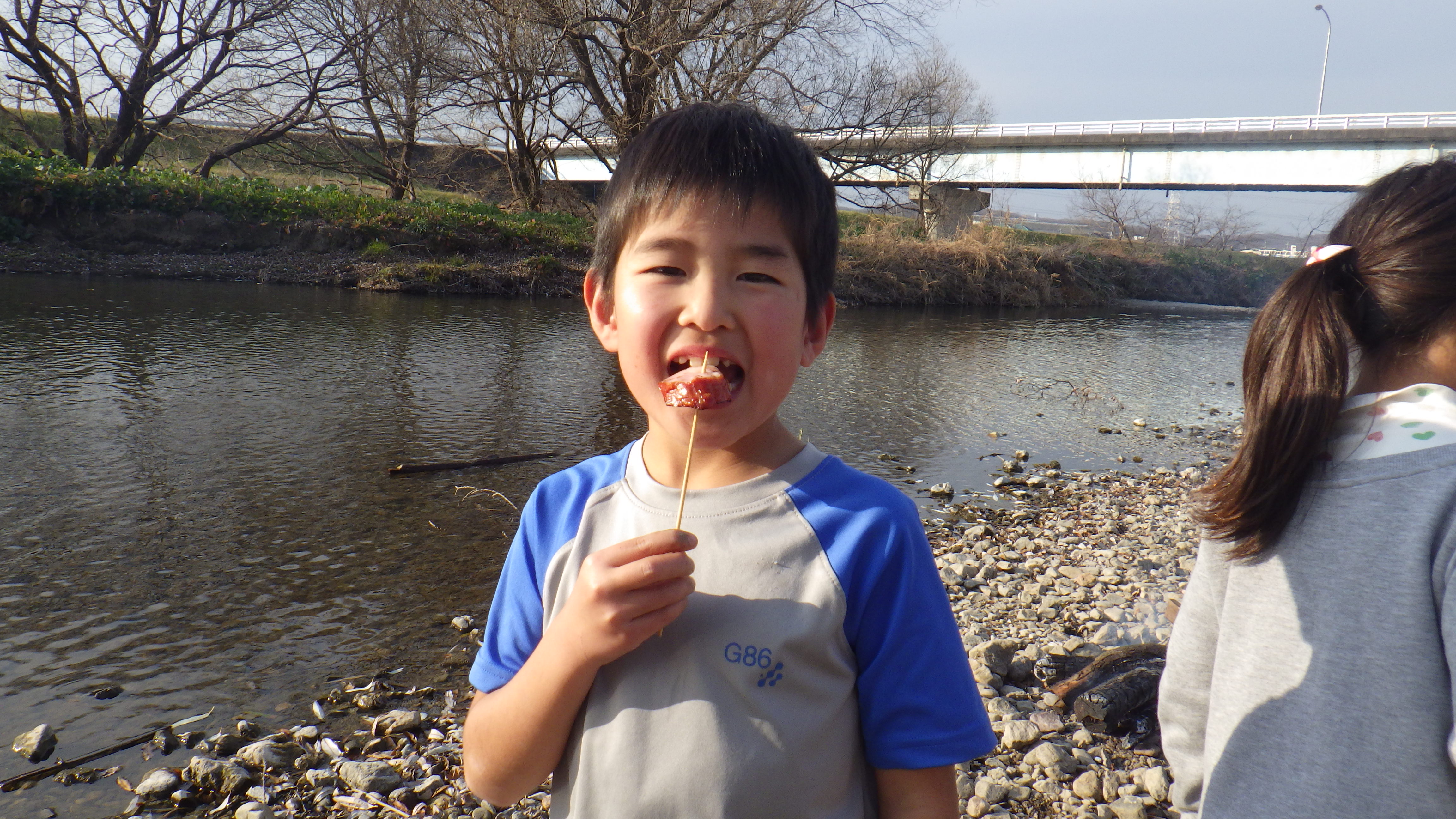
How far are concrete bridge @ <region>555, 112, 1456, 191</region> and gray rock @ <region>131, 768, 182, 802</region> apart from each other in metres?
20.8

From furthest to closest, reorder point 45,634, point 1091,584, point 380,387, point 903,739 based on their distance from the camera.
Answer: point 380,387
point 1091,584
point 45,634
point 903,739

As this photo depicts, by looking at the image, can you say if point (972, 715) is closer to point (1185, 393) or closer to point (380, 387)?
point (380, 387)

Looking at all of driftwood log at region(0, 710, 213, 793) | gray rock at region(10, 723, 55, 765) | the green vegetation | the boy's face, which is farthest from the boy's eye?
the green vegetation

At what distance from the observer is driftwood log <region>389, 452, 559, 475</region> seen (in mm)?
6160

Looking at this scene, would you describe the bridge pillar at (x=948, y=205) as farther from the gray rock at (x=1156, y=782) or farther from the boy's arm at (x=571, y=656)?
the boy's arm at (x=571, y=656)

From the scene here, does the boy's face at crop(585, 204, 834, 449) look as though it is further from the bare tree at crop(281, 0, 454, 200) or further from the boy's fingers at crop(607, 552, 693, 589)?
the bare tree at crop(281, 0, 454, 200)

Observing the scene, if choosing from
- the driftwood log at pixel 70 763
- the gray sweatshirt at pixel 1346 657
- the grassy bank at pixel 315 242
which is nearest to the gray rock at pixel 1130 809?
the gray sweatshirt at pixel 1346 657

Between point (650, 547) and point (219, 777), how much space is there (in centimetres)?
243

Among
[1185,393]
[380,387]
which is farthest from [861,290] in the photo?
[380,387]

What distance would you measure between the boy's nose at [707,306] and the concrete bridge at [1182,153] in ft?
70.0

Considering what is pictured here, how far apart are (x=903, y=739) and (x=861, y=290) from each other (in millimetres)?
20533

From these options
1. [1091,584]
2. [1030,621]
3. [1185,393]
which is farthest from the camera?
[1185,393]

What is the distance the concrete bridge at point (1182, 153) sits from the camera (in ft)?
95.2

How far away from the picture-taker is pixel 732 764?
1.19 metres
